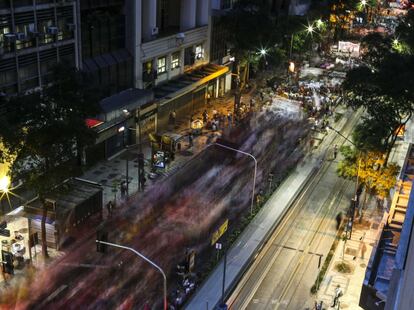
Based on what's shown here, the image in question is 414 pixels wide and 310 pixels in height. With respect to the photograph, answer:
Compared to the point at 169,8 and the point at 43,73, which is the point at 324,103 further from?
the point at 43,73

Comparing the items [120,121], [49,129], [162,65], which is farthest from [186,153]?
[49,129]

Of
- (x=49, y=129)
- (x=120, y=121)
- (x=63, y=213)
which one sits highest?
(x=49, y=129)

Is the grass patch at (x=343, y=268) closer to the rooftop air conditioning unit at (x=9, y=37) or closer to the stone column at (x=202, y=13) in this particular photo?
the rooftop air conditioning unit at (x=9, y=37)

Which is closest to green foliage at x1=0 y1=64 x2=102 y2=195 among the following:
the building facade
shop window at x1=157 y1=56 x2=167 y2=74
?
the building facade

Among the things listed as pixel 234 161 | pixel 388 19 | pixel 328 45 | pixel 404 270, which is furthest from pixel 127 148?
pixel 388 19

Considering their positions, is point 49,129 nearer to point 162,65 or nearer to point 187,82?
point 162,65

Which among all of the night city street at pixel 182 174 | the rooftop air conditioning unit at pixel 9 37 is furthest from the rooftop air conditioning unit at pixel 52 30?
the rooftop air conditioning unit at pixel 9 37
